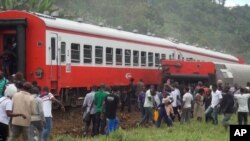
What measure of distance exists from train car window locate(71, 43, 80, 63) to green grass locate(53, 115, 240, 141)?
388 centimetres

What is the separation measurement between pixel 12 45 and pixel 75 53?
91.1 inches

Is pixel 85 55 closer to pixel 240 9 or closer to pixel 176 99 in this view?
pixel 176 99

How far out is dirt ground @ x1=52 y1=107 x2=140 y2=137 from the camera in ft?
54.6

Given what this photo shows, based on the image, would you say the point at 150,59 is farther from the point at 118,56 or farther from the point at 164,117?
the point at 164,117

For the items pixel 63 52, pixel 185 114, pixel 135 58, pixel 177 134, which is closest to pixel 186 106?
pixel 185 114

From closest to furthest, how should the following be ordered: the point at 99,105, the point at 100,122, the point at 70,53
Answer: the point at 99,105
the point at 100,122
the point at 70,53

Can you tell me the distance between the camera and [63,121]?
62.6 ft

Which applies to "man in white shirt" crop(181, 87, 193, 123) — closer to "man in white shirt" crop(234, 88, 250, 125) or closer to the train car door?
"man in white shirt" crop(234, 88, 250, 125)

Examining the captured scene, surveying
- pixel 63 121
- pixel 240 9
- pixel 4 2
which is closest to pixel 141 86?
pixel 63 121

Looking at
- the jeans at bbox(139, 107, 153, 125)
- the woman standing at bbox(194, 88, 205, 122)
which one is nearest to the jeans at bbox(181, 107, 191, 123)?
the woman standing at bbox(194, 88, 205, 122)

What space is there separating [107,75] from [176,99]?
3.83 metres

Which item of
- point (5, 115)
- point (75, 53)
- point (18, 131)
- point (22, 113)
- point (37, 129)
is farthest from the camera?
point (75, 53)

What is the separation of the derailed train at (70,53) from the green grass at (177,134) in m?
3.75

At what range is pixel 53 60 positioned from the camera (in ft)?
60.1
